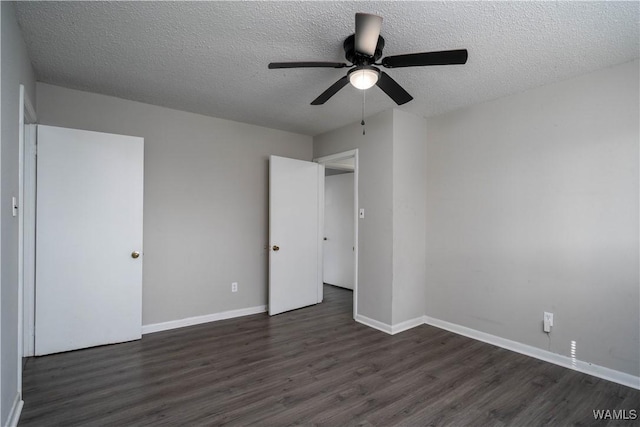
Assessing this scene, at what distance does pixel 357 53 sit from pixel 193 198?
2.57 metres

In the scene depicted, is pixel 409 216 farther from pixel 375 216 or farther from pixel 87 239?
pixel 87 239

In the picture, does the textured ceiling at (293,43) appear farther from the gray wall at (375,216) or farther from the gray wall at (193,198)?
the gray wall at (375,216)

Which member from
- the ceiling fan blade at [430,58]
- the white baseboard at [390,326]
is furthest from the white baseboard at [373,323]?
the ceiling fan blade at [430,58]

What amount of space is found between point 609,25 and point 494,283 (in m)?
2.25

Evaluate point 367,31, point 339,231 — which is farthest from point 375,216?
point 367,31

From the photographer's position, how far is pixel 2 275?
→ 161cm

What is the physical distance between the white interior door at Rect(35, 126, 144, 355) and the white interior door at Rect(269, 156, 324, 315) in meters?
1.51

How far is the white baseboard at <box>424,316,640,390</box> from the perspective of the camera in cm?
238

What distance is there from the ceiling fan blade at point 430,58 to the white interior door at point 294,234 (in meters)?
2.42

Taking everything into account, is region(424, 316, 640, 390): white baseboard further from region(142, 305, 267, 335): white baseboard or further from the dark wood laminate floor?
region(142, 305, 267, 335): white baseboard

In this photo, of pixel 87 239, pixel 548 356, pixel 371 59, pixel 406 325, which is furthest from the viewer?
pixel 406 325

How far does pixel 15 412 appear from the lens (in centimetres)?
188

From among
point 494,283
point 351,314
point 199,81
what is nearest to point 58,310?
point 199,81

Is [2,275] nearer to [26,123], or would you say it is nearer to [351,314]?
[26,123]
